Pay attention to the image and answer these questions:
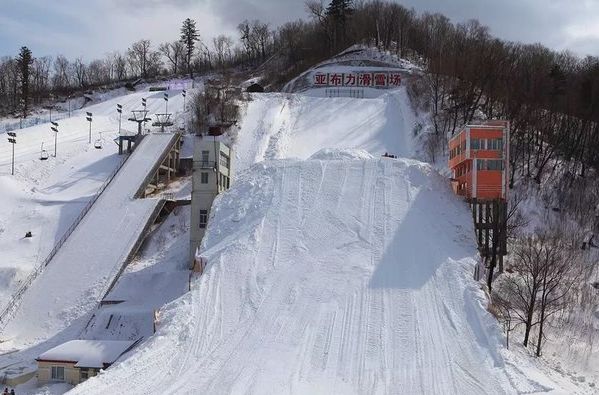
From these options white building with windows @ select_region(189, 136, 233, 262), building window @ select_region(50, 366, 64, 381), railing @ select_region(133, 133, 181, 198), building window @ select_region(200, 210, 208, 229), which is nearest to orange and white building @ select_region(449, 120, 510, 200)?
white building with windows @ select_region(189, 136, 233, 262)

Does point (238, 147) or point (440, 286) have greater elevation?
point (238, 147)

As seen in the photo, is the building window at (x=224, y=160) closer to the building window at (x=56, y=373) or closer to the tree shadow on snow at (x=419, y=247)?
the tree shadow on snow at (x=419, y=247)

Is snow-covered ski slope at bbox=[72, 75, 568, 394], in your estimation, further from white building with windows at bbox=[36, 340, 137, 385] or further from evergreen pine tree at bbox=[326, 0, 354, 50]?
evergreen pine tree at bbox=[326, 0, 354, 50]

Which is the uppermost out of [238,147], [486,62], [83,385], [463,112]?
[486,62]

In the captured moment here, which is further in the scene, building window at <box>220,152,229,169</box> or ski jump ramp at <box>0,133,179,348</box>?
building window at <box>220,152,229,169</box>

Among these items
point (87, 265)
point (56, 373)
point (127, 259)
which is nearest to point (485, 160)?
point (127, 259)

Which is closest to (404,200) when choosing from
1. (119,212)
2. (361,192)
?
(361,192)

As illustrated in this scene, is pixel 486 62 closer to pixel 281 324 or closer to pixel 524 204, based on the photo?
pixel 524 204
